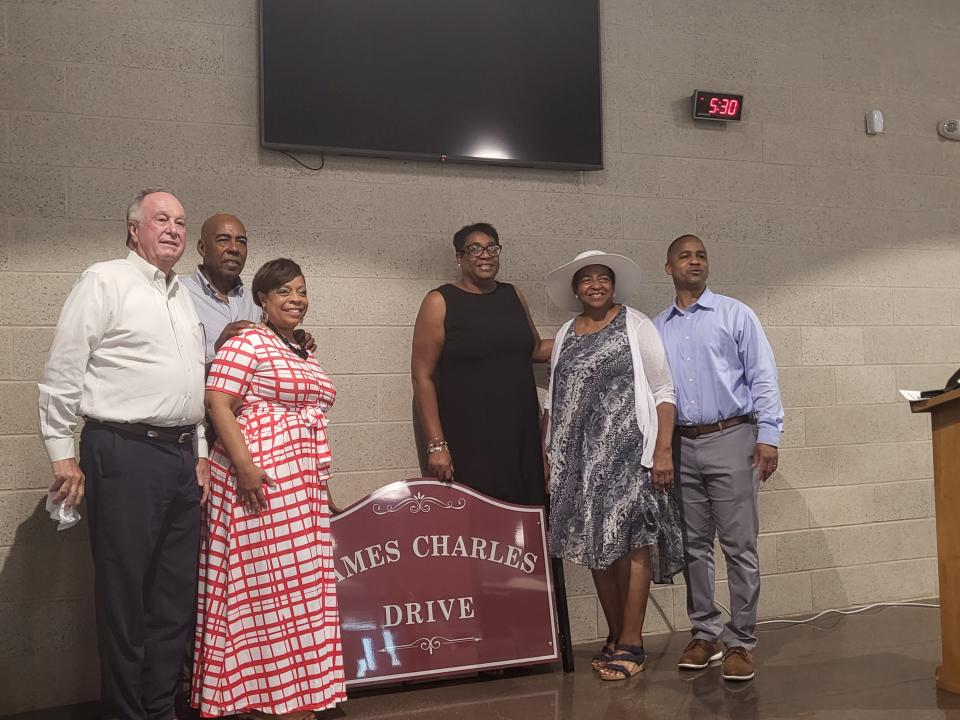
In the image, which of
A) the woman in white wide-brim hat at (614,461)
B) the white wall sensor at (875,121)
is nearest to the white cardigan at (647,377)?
the woman in white wide-brim hat at (614,461)

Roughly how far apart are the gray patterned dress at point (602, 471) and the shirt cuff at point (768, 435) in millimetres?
428

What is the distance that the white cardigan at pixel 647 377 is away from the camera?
12.0 ft

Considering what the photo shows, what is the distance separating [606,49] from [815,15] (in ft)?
4.03

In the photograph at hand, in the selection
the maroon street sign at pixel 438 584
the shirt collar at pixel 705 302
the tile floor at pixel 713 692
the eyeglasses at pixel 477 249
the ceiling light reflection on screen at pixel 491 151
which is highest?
the ceiling light reflection on screen at pixel 491 151

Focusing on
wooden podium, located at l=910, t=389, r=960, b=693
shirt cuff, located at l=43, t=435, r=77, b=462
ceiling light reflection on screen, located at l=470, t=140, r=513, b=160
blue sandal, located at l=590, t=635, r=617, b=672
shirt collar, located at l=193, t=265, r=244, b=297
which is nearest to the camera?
shirt cuff, located at l=43, t=435, r=77, b=462

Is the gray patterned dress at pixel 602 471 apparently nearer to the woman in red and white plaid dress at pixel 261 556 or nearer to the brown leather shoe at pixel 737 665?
the brown leather shoe at pixel 737 665

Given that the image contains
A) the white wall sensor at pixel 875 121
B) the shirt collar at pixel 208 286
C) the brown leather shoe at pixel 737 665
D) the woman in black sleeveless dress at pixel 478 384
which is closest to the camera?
the shirt collar at pixel 208 286

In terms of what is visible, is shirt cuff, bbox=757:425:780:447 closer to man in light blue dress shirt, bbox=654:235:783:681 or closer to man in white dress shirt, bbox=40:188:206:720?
man in light blue dress shirt, bbox=654:235:783:681

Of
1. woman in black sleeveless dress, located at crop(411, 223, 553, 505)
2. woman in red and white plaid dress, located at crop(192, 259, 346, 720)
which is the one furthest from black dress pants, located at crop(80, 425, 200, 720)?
woman in black sleeveless dress, located at crop(411, 223, 553, 505)

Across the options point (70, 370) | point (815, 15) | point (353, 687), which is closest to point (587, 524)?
point (353, 687)

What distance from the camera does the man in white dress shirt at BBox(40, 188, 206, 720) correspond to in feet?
9.46

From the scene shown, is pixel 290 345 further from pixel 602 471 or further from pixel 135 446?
pixel 602 471

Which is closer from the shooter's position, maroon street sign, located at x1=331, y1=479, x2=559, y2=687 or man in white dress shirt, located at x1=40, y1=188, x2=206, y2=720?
man in white dress shirt, located at x1=40, y1=188, x2=206, y2=720

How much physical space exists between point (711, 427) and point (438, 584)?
4.04ft
